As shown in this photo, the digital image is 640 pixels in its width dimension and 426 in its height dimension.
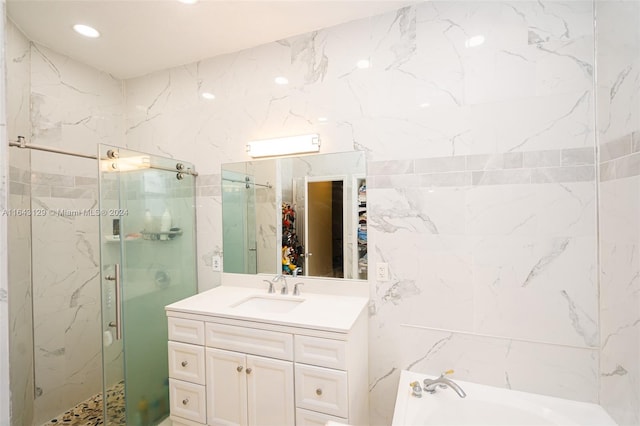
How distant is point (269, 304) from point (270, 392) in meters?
0.55

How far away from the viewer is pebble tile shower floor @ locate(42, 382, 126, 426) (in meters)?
1.75

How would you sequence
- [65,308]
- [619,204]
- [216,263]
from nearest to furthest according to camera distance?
[619,204] < [65,308] < [216,263]

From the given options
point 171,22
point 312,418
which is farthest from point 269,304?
point 171,22

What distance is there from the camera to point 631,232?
1214 millimetres

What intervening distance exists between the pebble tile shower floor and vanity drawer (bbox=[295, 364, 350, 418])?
1.14 metres

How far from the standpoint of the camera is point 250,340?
1596 mm

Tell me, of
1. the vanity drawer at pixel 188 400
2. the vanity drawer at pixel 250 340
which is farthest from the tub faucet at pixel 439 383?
the vanity drawer at pixel 188 400

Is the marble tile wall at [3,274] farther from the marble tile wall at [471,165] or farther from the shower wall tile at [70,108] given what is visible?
the shower wall tile at [70,108]

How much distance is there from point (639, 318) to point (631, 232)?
34cm

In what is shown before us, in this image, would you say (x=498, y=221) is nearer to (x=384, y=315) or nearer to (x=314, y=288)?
(x=384, y=315)

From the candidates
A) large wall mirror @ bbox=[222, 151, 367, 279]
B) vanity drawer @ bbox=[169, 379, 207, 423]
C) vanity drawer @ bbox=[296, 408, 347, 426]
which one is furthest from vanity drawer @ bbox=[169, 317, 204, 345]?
vanity drawer @ bbox=[296, 408, 347, 426]

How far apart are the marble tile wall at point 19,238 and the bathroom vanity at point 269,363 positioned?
90cm

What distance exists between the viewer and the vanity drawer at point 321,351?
4.68ft

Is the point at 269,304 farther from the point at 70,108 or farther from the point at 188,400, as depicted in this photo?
the point at 70,108
